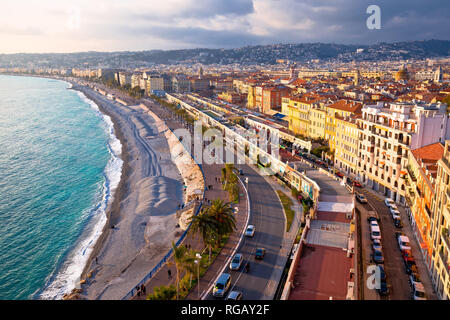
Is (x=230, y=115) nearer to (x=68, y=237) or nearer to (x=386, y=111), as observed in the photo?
(x=386, y=111)

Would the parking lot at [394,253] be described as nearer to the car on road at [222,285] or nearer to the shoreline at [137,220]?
the car on road at [222,285]

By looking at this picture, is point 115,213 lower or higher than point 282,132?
lower

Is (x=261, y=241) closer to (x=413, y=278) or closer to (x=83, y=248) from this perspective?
(x=413, y=278)

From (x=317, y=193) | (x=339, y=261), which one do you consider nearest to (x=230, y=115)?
(x=317, y=193)

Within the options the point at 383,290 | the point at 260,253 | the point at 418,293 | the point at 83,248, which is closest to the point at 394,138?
the point at 418,293

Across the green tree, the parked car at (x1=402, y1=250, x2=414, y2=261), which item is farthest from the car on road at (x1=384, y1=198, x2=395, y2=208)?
the green tree

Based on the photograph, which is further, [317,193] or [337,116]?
[337,116]
